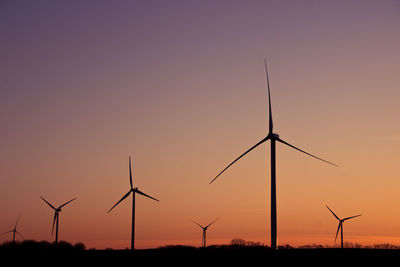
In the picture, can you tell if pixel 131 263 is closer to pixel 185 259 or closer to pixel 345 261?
pixel 185 259

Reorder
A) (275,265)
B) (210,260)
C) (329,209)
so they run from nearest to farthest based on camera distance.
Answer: (275,265) < (210,260) < (329,209)

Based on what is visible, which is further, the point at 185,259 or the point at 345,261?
the point at 185,259

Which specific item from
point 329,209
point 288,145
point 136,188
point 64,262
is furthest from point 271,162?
point 329,209

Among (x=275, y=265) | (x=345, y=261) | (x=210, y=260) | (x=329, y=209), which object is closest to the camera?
(x=275, y=265)

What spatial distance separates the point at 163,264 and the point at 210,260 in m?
8.62

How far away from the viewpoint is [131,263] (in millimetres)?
99188

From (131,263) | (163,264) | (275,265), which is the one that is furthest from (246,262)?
(131,263)

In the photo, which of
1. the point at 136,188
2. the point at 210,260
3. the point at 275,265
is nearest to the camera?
the point at 275,265

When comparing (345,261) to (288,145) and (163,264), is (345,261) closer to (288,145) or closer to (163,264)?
(288,145)

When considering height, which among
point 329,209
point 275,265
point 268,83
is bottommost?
point 275,265

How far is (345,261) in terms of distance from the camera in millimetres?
93750

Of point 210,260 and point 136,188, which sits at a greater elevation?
point 136,188

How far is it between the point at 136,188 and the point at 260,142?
4829 cm

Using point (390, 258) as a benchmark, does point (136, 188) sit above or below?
above
